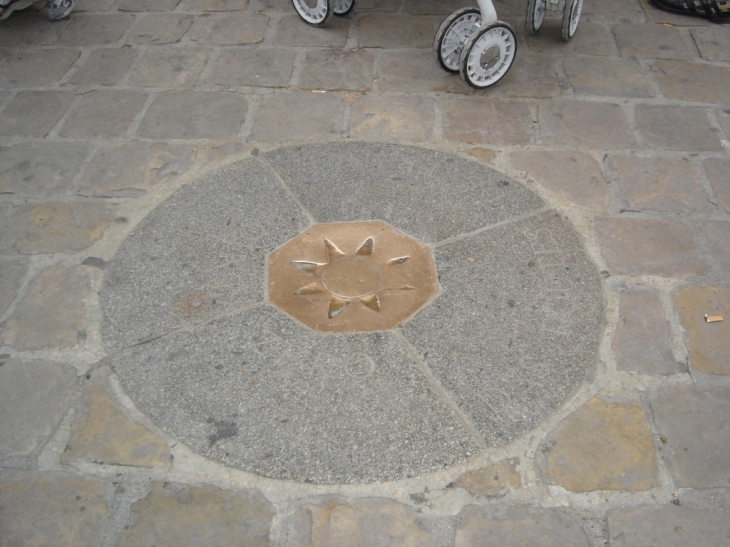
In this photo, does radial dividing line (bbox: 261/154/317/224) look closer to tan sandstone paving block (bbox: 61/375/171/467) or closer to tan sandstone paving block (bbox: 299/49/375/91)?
tan sandstone paving block (bbox: 299/49/375/91)

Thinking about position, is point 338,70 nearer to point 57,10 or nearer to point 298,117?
point 298,117

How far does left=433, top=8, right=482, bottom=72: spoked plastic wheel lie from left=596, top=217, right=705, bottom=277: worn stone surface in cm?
139

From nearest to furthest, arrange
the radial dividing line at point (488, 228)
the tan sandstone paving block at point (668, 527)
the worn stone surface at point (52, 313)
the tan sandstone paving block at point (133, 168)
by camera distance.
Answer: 1. the tan sandstone paving block at point (668, 527)
2. the worn stone surface at point (52, 313)
3. the radial dividing line at point (488, 228)
4. the tan sandstone paving block at point (133, 168)

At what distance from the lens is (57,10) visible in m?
4.43

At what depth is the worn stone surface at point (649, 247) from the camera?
110 inches

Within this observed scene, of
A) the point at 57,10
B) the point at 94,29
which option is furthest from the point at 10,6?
the point at 94,29

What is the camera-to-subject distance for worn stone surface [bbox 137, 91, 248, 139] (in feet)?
11.6

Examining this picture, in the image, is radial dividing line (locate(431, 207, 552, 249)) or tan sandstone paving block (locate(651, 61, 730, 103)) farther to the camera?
tan sandstone paving block (locate(651, 61, 730, 103))

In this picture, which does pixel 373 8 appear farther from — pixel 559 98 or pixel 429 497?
pixel 429 497

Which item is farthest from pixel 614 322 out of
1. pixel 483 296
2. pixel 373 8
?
pixel 373 8

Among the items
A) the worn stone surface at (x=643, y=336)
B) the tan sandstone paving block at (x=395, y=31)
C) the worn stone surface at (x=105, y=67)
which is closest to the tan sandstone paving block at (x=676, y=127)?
the worn stone surface at (x=643, y=336)

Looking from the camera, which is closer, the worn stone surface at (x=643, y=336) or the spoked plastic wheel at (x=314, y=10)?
the worn stone surface at (x=643, y=336)

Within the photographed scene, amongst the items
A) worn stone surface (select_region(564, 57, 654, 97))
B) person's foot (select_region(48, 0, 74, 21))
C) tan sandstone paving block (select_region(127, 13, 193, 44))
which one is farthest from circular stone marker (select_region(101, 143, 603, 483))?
person's foot (select_region(48, 0, 74, 21))

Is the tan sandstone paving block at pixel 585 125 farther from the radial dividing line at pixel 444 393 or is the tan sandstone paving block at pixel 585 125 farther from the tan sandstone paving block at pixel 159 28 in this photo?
the tan sandstone paving block at pixel 159 28
